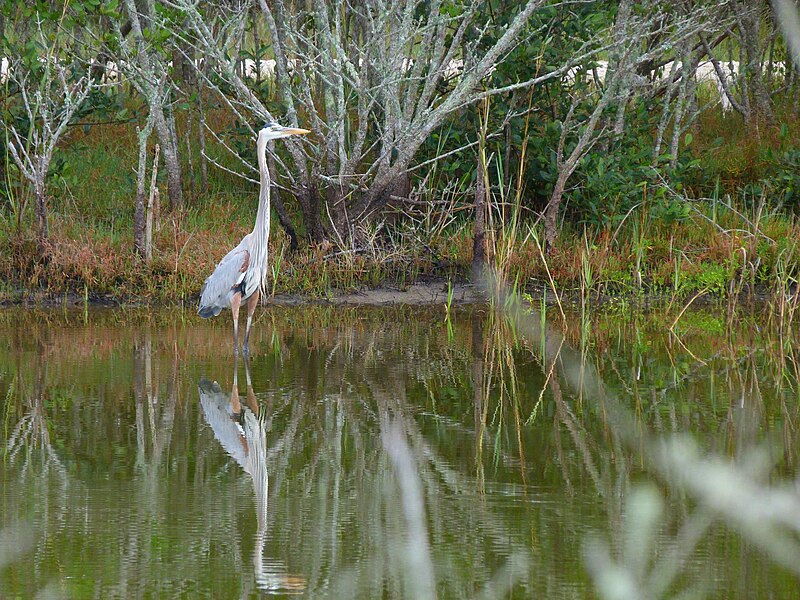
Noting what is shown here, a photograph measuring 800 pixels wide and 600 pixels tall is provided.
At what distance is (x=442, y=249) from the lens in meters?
10.5

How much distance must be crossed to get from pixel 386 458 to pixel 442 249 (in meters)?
5.50

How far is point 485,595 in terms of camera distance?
334cm

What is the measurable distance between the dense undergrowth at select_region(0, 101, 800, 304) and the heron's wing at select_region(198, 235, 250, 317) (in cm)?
145

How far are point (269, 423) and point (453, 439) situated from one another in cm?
99

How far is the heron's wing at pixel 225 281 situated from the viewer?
27.3ft

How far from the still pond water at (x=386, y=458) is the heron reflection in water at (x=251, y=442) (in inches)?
0.7

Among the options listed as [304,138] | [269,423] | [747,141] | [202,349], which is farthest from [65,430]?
[747,141]

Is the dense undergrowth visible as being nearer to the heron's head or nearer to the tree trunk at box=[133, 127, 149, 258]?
the tree trunk at box=[133, 127, 149, 258]

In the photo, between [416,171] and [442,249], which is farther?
[416,171]

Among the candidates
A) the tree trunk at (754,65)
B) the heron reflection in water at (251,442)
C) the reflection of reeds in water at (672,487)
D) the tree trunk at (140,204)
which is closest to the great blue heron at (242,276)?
the heron reflection in water at (251,442)

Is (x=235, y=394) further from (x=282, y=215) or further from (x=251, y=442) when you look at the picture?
(x=282, y=215)

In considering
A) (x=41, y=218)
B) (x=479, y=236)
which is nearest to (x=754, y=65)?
(x=479, y=236)

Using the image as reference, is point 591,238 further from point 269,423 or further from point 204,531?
point 204,531

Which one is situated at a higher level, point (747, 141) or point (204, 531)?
point (747, 141)
